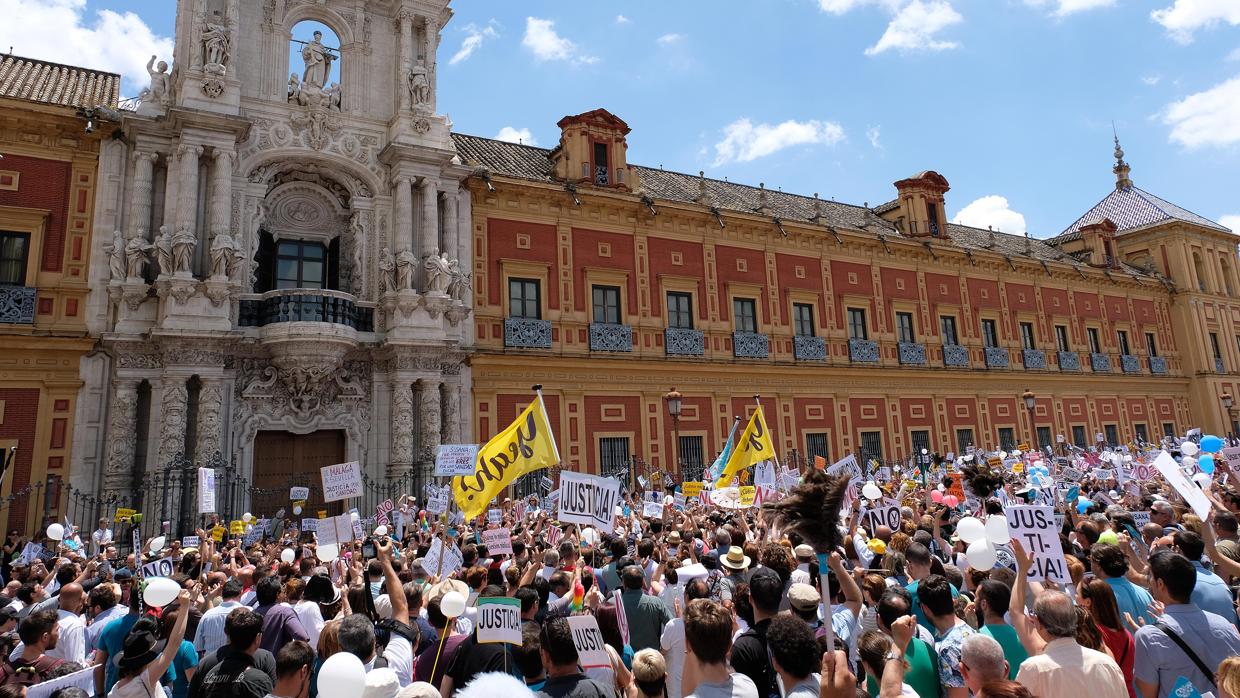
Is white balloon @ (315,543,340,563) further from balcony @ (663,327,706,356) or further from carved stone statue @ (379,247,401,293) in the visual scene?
balcony @ (663,327,706,356)

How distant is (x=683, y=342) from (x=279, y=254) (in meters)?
12.0

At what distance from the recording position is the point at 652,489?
71.3 ft

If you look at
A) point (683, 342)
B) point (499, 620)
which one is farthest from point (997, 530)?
point (683, 342)

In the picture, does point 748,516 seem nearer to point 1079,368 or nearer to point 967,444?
point 967,444

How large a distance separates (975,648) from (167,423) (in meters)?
16.9

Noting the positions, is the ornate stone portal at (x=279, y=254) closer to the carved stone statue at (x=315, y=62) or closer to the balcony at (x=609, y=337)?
the carved stone statue at (x=315, y=62)

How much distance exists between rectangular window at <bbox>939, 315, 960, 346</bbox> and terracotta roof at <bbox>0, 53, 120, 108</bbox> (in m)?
29.1

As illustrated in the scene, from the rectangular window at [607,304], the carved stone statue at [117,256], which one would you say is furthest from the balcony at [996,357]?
the carved stone statue at [117,256]

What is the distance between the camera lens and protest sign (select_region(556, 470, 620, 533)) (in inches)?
308

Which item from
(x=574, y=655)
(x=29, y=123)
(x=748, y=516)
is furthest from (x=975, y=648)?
(x=29, y=123)

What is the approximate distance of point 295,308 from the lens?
17.2 m

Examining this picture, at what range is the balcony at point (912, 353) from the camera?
28756mm

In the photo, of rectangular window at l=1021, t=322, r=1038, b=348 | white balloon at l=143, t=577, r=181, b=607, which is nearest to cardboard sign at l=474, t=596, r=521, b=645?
white balloon at l=143, t=577, r=181, b=607

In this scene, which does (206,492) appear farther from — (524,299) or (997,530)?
(997,530)
